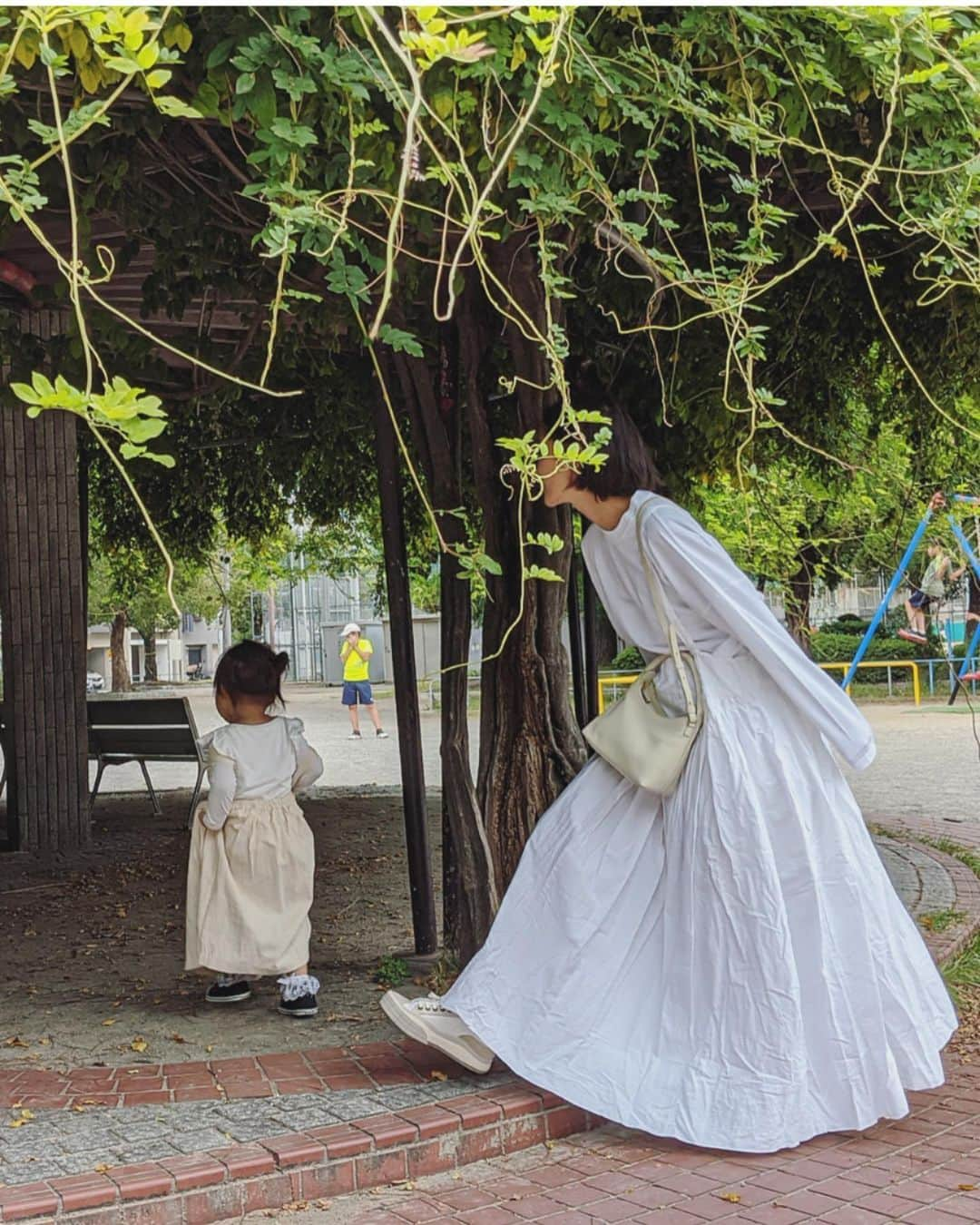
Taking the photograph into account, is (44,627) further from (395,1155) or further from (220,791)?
(395,1155)

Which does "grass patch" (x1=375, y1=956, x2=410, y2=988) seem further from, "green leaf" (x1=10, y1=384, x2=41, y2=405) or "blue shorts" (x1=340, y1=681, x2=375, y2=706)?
"blue shorts" (x1=340, y1=681, x2=375, y2=706)

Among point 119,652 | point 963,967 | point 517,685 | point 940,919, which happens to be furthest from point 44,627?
point 119,652

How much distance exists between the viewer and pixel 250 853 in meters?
5.05

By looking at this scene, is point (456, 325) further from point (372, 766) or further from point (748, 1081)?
point (372, 766)

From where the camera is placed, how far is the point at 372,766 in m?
16.8

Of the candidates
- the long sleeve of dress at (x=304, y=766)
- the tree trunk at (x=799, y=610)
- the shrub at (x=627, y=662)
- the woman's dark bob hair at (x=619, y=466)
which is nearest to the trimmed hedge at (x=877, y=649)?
the shrub at (x=627, y=662)

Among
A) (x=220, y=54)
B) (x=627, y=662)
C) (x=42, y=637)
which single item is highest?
(x=220, y=54)

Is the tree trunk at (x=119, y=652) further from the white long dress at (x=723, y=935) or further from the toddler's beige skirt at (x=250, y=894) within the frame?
the white long dress at (x=723, y=935)

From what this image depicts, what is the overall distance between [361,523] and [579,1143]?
11432 mm

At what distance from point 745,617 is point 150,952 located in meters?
3.73

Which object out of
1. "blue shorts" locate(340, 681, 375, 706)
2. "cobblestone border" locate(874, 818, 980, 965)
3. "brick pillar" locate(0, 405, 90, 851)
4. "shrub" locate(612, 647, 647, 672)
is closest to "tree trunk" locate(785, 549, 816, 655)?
"cobblestone border" locate(874, 818, 980, 965)

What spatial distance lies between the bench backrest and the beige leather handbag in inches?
259

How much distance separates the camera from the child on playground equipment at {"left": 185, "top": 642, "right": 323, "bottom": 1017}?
16.4ft

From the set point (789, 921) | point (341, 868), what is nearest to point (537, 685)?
point (789, 921)
